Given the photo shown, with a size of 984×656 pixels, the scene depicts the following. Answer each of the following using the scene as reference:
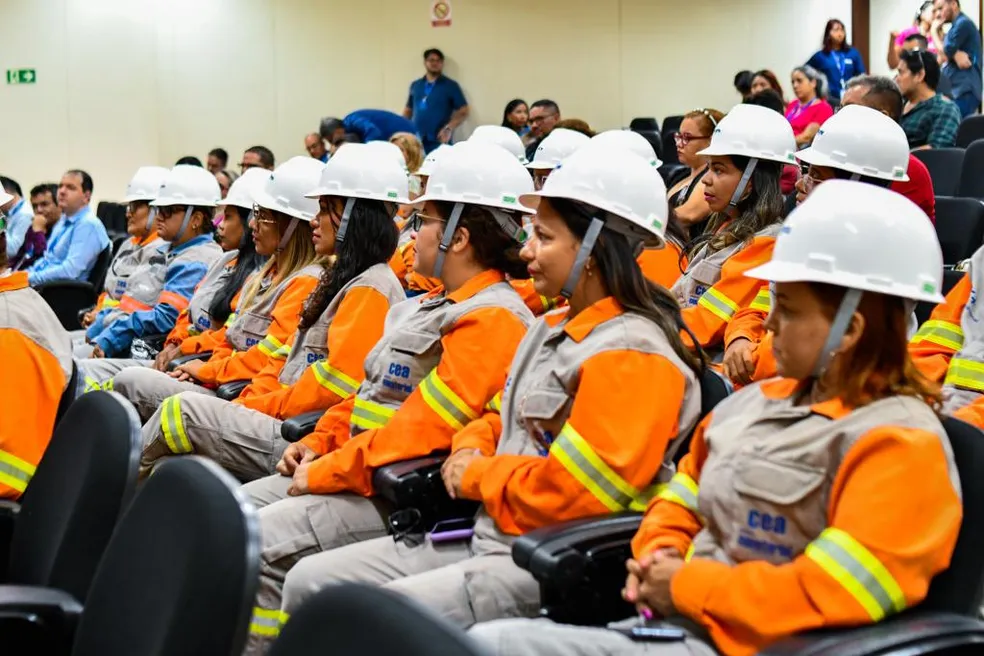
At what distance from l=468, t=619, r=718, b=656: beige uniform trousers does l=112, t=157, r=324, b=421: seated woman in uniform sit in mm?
2200

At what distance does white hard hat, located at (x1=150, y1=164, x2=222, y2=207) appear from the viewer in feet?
18.0

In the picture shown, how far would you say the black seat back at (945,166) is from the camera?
5.50 meters

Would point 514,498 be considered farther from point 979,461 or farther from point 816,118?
point 816,118

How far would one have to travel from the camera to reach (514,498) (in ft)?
7.39

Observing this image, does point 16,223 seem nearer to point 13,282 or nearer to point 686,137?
point 686,137

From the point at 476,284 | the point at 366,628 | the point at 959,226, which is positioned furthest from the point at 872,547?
the point at 959,226

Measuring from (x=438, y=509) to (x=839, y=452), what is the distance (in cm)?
107

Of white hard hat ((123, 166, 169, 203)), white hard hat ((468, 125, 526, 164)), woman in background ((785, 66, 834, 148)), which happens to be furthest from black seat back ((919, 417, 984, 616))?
woman in background ((785, 66, 834, 148))

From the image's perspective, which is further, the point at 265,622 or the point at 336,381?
the point at 336,381

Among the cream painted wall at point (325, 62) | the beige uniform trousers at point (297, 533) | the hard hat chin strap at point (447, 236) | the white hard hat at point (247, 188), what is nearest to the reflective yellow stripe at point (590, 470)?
the beige uniform trousers at point (297, 533)

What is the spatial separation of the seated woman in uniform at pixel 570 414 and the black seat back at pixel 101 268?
5.49 m

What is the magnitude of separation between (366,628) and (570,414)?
1.27m

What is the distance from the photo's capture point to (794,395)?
188cm

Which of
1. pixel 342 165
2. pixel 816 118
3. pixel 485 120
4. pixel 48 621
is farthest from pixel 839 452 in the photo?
pixel 485 120
